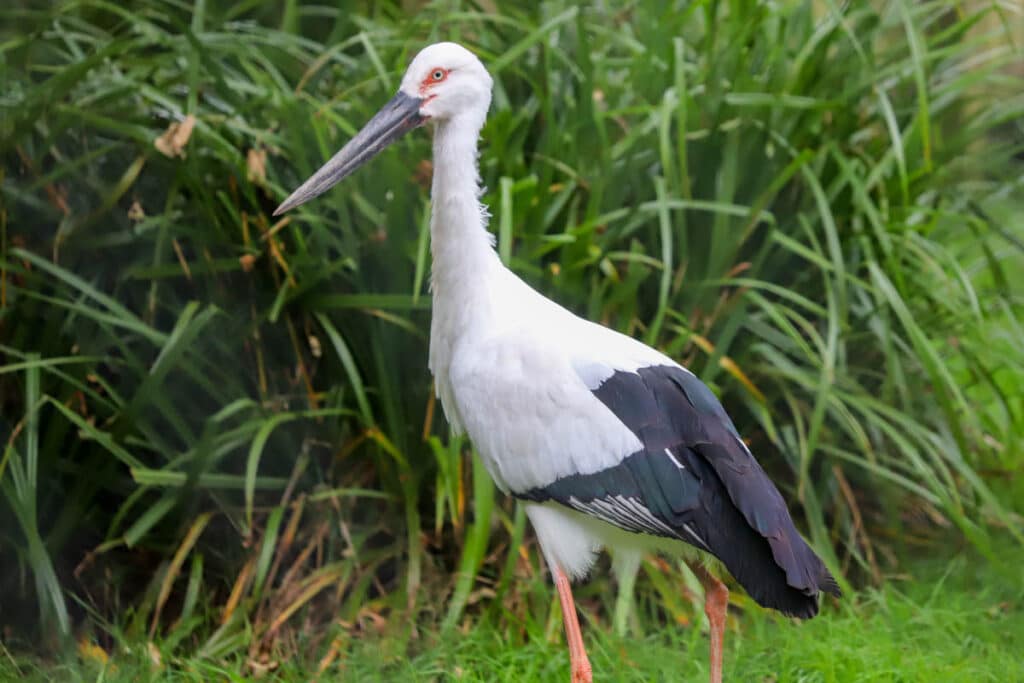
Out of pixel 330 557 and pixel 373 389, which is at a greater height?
pixel 373 389

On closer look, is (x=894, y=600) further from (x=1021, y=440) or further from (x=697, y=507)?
(x=697, y=507)

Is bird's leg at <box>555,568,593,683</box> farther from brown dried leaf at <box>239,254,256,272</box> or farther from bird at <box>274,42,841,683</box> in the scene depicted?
brown dried leaf at <box>239,254,256,272</box>

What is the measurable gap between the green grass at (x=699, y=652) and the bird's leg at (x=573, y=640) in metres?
0.40

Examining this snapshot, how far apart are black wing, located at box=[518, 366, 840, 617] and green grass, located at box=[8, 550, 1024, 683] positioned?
0.68 meters

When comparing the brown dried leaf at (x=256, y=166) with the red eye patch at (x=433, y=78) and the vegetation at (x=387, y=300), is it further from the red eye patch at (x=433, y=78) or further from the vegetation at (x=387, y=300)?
the red eye patch at (x=433, y=78)

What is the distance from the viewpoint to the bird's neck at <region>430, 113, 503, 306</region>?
324 centimetres

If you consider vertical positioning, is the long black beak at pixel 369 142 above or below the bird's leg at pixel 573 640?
above

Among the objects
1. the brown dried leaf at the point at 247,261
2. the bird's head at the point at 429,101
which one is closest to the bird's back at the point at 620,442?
the bird's head at the point at 429,101

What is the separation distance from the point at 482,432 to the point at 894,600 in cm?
171

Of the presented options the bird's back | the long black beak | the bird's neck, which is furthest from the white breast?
the long black beak

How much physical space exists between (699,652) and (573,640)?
32.2 inches

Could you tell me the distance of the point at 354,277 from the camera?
406 cm

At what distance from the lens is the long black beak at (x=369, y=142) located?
3.27 metres

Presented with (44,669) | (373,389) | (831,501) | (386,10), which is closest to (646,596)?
(831,501)
